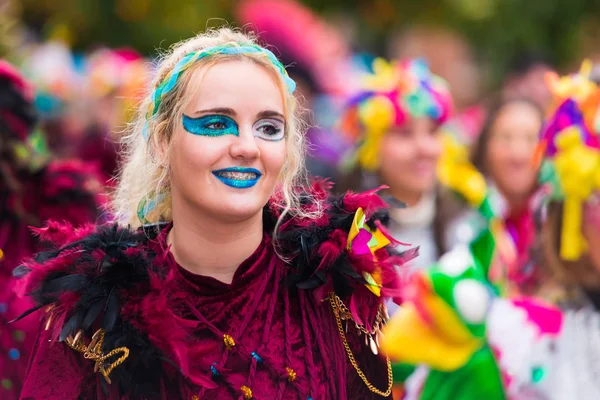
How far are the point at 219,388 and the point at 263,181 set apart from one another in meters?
0.62

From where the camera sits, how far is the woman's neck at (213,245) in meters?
2.94

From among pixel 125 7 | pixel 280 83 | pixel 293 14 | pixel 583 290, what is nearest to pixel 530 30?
pixel 293 14

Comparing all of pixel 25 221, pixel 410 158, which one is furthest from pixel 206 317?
pixel 410 158

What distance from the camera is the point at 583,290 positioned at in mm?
4016

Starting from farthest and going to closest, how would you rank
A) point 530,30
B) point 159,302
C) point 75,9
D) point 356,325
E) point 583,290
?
point 75,9 → point 530,30 → point 583,290 → point 356,325 → point 159,302

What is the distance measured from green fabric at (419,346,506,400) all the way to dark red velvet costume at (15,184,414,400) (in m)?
0.23

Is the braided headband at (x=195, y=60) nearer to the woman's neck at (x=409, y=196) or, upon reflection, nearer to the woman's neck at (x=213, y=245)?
the woman's neck at (x=213, y=245)

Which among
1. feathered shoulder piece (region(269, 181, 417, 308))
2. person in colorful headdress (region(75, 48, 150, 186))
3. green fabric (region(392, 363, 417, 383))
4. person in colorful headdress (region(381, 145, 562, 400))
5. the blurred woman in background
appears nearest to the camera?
person in colorful headdress (region(381, 145, 562, 400))

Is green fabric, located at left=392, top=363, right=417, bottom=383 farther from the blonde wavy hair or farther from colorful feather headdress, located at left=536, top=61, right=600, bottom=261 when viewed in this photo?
colorful feather headdress, located at left=536, top=61, right=600, bottom=261

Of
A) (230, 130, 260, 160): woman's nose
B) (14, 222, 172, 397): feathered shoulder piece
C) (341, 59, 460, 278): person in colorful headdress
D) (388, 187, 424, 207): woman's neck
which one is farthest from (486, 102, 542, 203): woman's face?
(14, 222, 172, 397): feathered shoulder piece

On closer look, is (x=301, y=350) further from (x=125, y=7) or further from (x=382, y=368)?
(x=125, y=7)

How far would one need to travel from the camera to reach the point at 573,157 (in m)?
4.00

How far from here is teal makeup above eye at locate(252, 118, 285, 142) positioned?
9.61 ft

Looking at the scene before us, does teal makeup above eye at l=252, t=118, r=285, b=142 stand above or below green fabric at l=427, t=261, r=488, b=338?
above
